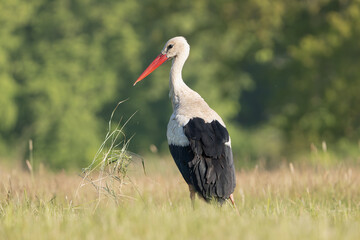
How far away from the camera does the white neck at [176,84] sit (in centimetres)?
741

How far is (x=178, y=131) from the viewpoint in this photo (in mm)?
6574

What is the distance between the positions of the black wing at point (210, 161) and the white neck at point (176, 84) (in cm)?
93

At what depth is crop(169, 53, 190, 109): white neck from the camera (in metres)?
7.41

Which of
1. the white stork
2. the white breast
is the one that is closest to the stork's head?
the white stork

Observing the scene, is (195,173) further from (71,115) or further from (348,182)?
(71,115)

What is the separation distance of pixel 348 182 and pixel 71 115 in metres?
21.5

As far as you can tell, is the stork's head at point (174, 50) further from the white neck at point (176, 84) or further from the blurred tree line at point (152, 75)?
the blurred tree line at point (152, 75)

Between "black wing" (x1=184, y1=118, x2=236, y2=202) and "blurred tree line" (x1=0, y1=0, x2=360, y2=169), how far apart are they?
1012cm

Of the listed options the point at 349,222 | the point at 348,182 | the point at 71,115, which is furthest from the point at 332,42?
the point at 71,115

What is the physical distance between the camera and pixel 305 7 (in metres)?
17.3

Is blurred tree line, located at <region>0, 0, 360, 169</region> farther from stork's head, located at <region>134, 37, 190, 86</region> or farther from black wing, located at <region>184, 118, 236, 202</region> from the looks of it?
black wing, located at <region>184, 118, 236, 202</region>

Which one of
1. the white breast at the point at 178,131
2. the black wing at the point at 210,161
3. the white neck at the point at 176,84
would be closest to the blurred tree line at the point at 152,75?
the white neck at the point at 176,84

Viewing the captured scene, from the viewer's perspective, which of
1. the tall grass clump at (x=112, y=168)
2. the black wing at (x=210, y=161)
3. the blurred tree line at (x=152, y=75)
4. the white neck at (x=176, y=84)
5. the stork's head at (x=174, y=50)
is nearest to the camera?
the tall grass clump at (x=112, y=168)

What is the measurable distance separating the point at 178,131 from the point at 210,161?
1.76ft
